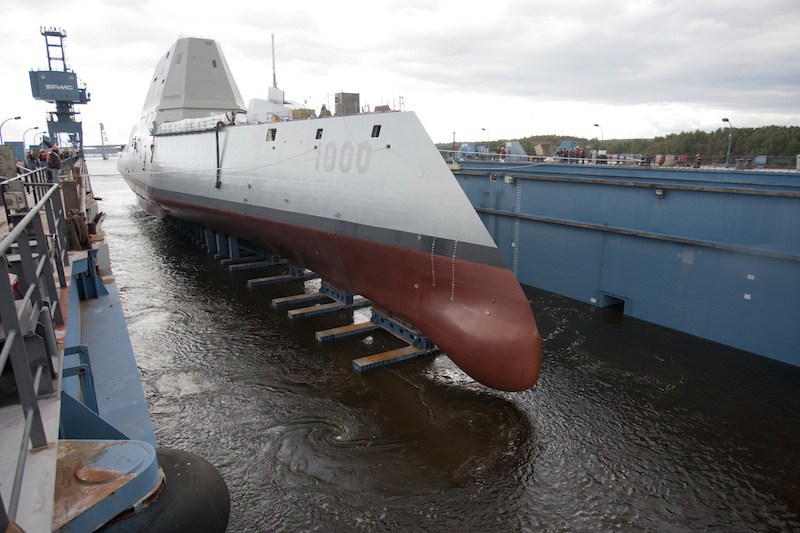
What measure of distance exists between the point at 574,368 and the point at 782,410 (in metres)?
3.54

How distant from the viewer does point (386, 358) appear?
32.3 feet

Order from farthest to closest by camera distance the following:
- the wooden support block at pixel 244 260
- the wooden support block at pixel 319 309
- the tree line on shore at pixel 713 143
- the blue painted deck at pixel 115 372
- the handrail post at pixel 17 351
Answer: the tree line on shore at pixel 713 143
the wooden support block at pixel 244 260
the wooden support block at pixel 319 309
the blue painted deck at pixel 115 372
the handrail post at pixel 17 351

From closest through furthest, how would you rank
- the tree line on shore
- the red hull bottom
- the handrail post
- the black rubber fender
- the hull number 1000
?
1. the handrail post
2. the black rubber fender
3. the red hull bottom
4. the hull number 1000
5. the tree line on shore

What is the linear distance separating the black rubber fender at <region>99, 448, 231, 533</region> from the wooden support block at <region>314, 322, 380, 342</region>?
636 cm

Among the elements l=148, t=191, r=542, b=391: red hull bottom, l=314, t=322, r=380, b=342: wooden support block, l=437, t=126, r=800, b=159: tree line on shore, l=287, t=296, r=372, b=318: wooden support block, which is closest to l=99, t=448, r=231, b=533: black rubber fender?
l=148, t=191, r=542, b=391: red hull bottom

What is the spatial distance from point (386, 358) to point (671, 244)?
7.69 m

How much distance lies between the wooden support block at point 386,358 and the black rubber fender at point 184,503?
5126mm

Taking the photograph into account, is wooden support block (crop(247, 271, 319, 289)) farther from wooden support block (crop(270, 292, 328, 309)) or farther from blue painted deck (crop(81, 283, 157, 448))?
blue painted deck (crop(81, 283, 157, 448))

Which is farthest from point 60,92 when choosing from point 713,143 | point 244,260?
point 713,143

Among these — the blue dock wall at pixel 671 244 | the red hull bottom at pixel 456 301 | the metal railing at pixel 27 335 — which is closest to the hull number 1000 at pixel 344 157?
the red hull bottom at pixel 456 301

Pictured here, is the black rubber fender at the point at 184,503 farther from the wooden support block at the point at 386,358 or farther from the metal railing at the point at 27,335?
the wooden support block at the point at 386,358

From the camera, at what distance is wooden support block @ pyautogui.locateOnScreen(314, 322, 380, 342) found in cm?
1105

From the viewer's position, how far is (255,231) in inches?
585

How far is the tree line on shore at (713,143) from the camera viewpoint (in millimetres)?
39094
